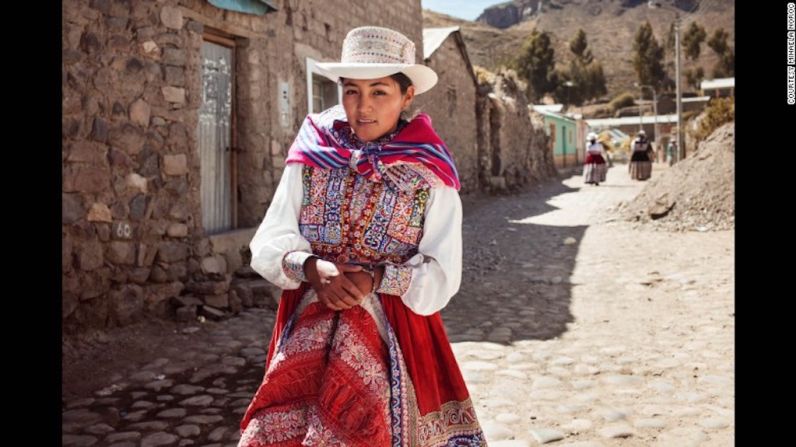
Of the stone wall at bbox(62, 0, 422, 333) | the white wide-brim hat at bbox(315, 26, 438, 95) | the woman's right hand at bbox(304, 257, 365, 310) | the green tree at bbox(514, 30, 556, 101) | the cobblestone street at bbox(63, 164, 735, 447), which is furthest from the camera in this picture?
the green tree at bbox(514, 30, 556, 101)

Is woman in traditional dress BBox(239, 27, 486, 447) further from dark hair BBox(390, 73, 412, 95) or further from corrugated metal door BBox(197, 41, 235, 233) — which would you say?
corrugated metal door BBox(197, 41, 235, 233)

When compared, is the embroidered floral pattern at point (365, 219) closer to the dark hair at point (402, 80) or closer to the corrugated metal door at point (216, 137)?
the dark hair at point (402, 80)

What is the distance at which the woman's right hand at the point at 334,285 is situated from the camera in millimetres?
2021

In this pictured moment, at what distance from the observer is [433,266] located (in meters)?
2.14

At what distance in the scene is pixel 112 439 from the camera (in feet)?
11.4

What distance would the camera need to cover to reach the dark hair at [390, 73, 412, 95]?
224cm

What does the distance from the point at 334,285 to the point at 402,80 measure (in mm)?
732

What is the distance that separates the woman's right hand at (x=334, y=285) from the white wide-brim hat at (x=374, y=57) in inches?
23.7

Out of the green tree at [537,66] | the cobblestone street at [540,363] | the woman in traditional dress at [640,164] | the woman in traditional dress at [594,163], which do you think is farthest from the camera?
the green tree at [537,66]

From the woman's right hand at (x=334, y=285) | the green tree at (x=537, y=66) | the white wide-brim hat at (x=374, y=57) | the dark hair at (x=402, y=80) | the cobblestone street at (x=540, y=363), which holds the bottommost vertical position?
the cobblestone street at (x=540, y=363)

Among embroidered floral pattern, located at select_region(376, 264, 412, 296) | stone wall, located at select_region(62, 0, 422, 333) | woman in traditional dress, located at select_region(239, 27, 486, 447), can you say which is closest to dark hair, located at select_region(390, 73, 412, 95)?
woman in traditional dress, located at select_region(239, 27, 486, 447)

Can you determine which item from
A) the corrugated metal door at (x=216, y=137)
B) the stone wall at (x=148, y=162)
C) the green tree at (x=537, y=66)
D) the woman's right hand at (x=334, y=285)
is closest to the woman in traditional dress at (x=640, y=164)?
the stone wall at (x=148, y=162)

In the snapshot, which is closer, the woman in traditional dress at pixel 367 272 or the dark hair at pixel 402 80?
the woman in traditional dress at pixel 367 272
